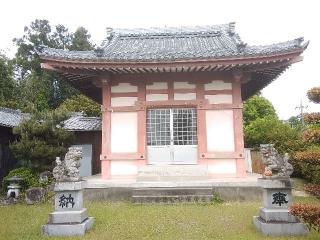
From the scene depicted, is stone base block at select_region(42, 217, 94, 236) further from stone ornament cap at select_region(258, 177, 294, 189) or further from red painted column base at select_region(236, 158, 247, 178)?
red painted column base at select_region(236, 158, 247, 178)

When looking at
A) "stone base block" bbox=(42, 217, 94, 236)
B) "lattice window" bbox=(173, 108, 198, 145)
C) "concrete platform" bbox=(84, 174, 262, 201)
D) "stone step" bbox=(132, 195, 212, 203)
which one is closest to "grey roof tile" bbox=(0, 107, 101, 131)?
"lattice window" bbox=(173, 108, 198, 145)

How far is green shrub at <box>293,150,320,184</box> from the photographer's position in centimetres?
601

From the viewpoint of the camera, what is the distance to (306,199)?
1141cm

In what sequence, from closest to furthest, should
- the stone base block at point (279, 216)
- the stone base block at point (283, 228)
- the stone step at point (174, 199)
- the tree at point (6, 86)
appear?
the stone base block at point (283, 228), the stone base block at point (279, 216), the stone step at point (174, 199), the tree at point (6, 86)

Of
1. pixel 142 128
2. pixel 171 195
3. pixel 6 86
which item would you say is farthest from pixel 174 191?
pixel 6 86

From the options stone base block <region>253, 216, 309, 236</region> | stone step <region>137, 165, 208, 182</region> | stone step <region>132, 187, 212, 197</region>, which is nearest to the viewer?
stone base block <region>253, 216, 309, 236</region>

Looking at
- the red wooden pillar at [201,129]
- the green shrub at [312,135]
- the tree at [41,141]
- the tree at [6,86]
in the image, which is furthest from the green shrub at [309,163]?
the tree at [6,86]

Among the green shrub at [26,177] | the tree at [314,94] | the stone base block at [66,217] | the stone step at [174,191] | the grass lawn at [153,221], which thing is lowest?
the grass lawn at [153,221]

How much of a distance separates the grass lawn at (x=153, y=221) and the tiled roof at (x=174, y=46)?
5.15 metres

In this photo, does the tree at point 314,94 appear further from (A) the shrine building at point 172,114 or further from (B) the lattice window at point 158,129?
(B) the lattice window at point 158,129

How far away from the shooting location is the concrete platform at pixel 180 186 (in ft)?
37.7

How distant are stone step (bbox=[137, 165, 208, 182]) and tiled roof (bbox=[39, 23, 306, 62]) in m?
4.17

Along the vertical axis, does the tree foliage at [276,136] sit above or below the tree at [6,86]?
below

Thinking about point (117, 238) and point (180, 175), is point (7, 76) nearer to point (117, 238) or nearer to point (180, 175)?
point (180, 175)
